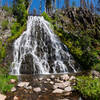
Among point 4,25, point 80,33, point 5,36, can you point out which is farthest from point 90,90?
point 4,25

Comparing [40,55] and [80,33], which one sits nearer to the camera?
[40,55]

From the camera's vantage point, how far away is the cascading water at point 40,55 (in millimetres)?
10334

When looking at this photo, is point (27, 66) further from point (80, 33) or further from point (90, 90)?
point (80, 33)

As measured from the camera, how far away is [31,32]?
14.7m

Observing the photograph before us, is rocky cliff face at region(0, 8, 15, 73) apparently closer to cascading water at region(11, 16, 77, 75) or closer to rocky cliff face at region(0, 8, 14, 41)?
rocky cliff face at region(0, 8, 14, 41)

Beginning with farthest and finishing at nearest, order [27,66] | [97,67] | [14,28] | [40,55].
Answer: [14,28] → [40,55] → [97,67] → [27,66]

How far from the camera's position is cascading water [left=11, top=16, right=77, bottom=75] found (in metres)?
10.3

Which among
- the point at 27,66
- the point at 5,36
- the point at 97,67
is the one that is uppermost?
the point at 5,36

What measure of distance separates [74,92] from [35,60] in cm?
652

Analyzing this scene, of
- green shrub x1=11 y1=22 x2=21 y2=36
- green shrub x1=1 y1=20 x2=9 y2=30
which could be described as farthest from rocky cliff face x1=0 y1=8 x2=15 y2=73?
green shrub x1=11 y1=22 x2=21 y2=36

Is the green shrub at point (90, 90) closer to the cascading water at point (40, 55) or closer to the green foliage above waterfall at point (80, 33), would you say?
the cascading water at point (40, 55)

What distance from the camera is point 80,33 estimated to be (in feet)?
54.7

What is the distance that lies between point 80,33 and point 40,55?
328 inches

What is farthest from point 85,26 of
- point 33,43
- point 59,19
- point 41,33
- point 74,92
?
point 74,92
